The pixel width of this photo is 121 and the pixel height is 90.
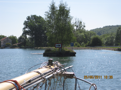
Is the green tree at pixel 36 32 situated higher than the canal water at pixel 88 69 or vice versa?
the green tree at pixel 36 32

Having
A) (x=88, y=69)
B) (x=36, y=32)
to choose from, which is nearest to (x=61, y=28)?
(x=88, y=69)

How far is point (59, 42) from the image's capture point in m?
54.0

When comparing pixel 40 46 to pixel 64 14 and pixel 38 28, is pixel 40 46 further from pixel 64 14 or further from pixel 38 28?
pixel 64 14

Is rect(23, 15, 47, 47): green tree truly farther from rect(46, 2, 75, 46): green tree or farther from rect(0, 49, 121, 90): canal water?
rect(0, 49, 121, 90): canal water

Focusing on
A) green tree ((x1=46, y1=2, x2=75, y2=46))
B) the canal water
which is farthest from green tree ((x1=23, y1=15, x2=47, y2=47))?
the canal water

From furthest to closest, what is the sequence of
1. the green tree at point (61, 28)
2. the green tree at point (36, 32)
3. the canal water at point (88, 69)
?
1. the green tree at point (36, 32)
2. the green tree at point (61, 28)
3. the canal water at point (88, 69)

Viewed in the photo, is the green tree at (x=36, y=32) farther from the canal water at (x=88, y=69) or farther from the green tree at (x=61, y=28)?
the canal water at (x=88, y=69)

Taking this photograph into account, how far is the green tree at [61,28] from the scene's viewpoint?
5291 centimetres

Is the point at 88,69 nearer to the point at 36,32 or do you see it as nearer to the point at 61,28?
the point at 61,28

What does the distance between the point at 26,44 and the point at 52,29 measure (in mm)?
82062

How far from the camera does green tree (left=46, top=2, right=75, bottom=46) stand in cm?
5291

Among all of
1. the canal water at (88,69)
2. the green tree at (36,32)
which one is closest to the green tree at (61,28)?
the canal water at (88,69)

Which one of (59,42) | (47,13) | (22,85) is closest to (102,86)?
(22,85)

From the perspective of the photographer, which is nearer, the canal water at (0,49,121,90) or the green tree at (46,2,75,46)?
the canal water at (0,49,121,90)
